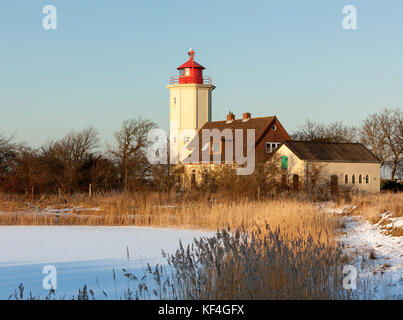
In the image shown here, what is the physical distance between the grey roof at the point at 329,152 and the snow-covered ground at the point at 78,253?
24.4 meters

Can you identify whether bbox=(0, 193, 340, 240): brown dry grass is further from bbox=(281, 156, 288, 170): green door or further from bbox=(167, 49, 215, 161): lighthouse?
bbox=(167, 49, 215, 161): lighthouse

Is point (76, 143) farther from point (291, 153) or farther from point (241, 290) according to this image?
point (241, 290)

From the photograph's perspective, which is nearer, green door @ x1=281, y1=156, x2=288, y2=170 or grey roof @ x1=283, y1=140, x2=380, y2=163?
green door @ x1=281, y1=156, x2=288, y2=170

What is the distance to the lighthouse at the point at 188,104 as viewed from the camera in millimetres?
44806

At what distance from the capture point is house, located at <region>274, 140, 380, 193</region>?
3672 centimetres

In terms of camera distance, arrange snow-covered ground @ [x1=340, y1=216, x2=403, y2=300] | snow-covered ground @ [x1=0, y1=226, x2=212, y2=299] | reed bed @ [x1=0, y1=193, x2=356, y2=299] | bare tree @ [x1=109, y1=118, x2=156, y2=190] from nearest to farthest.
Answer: reed bed @ [x1=0, y1=193, x2=356, y2=299]
snow-covered ground @ [x1=340, y1=216, x2=403, y2=300]
snow-covered ground @ [x1=0, y1=226, x2=212, y2=299]
bare tree @ [x1=109, y1=118, x2=156, y2=190]

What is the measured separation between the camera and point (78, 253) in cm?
1051

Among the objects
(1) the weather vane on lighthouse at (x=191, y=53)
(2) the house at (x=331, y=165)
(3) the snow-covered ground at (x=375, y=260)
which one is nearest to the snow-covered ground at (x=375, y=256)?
(3) the snow-covered ground at (x=375, y=260)

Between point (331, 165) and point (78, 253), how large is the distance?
3049 centimetres

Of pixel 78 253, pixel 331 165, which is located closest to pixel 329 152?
pixel 331 165

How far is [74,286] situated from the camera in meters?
7.11

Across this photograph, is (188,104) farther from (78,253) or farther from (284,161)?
(78,253)

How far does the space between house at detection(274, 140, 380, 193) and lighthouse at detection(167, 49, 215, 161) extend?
8.67 metres

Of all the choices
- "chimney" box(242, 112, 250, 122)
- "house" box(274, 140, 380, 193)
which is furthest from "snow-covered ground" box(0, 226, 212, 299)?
"chimney" box(242, 112, 250, 122)
